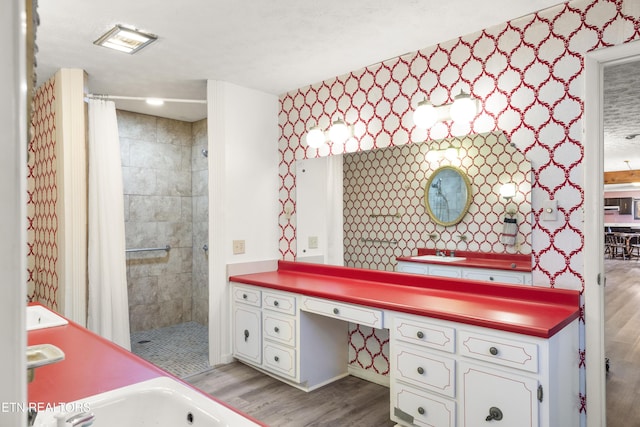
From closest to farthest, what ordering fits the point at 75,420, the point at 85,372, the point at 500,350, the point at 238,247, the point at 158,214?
the point at 75,420
the point at 85,372
the point at 500,350
the point at 238,247
the point at 158,214

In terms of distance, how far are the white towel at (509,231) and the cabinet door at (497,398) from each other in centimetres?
85

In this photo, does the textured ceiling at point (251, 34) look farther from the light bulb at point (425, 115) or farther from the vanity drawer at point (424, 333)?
the vanity drawer at point (424, 333)

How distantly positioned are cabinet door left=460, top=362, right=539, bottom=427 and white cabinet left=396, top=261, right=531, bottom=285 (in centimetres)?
68

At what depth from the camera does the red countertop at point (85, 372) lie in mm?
1193

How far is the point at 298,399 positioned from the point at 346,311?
31.1 inches

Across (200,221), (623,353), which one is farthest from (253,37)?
(623,353)

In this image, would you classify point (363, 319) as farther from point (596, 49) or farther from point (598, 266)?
point (596, 49)

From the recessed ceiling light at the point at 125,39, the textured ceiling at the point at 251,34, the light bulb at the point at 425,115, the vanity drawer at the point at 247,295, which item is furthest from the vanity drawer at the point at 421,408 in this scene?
the recessed ceiling light at the point at 125,39

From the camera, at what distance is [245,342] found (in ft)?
11.1

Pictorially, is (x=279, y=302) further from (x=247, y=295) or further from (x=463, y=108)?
(x=463, y=108)

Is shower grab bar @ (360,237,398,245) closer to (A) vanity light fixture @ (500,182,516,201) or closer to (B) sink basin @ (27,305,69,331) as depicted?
(A) vanity light fixture @ (500,182,516,201)

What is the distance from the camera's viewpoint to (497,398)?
1.94m

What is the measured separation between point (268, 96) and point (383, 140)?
1.35m

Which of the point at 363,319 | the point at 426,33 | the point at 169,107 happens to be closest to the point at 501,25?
the point at 426,33
